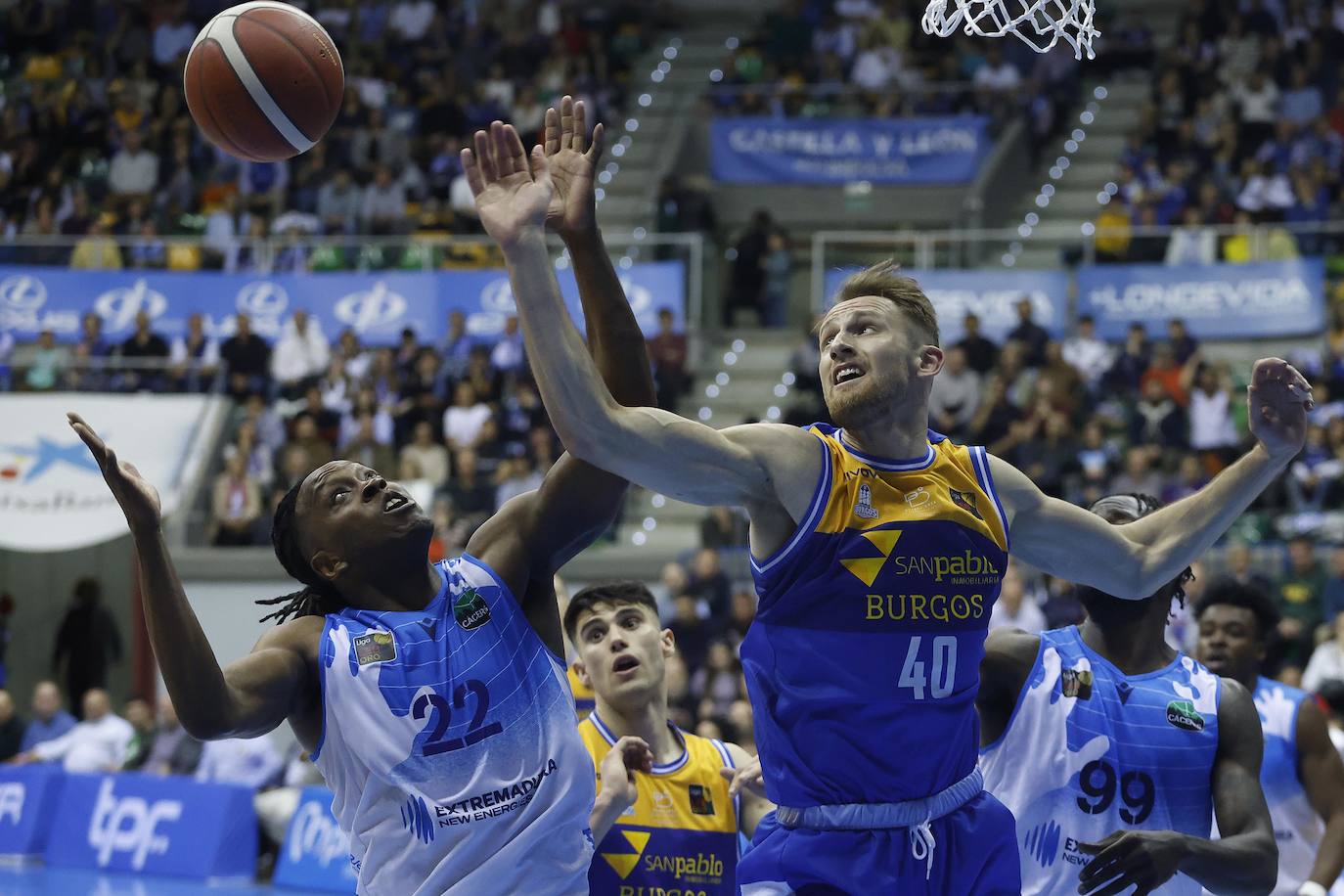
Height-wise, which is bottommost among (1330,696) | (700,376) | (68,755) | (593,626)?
(68,755)

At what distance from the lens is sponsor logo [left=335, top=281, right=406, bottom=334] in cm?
1933

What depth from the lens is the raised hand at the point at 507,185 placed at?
395 centimetres

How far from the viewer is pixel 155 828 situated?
14898 millimetres

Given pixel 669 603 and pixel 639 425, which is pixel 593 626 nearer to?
pixel 639 425

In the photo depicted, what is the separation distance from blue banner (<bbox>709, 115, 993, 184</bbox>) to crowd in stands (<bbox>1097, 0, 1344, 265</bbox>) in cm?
191

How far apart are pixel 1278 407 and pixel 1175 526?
421 millimetres

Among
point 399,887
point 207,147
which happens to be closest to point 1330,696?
point 399,887

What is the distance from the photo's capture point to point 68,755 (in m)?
16.1

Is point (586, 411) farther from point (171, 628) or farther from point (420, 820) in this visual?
point (420, 820)

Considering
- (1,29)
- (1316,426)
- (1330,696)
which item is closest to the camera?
(1330,696)

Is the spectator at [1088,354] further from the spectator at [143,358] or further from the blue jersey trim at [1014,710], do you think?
the blue jersey trim at [1014,710]

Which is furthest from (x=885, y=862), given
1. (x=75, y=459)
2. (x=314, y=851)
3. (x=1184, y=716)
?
(x=75, y=459)

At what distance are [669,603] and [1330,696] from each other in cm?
671

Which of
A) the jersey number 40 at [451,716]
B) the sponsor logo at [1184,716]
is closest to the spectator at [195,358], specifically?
the sponsor logo at [1184,716]
